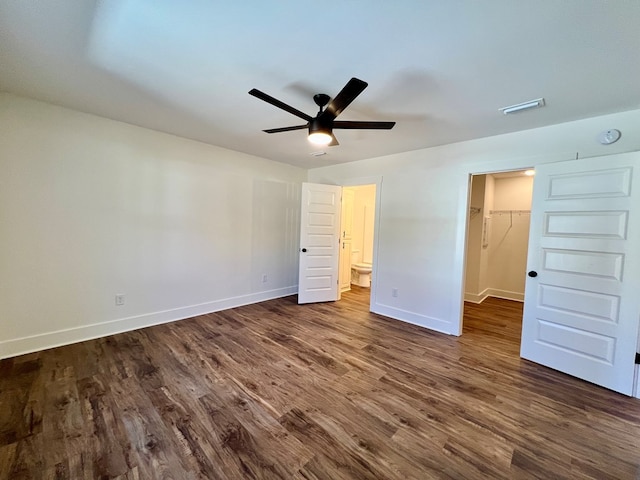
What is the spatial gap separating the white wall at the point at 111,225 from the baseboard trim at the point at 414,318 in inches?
83.5

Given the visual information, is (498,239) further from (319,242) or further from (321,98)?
(321,98)

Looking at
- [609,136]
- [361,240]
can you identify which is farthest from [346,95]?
[361,240]

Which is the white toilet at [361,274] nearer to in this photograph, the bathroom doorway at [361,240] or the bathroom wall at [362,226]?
the bathroom doorway at [361,240]

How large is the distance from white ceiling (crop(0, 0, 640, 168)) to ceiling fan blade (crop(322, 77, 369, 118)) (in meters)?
0.24

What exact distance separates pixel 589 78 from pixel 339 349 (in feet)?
10.1

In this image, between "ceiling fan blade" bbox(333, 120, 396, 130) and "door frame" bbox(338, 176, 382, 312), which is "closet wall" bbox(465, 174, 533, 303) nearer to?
"door frame" bbox(338, 176, 382, 312)

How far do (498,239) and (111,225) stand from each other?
6.59 metres

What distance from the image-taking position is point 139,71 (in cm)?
198

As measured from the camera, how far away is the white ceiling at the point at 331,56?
1.37 meters

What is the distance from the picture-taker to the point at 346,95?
1.72 m

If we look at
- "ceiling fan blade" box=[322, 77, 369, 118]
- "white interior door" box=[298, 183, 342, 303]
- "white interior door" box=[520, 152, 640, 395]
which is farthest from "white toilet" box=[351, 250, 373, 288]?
"ceiling fan blade" box=[322, 77, 369, 118]

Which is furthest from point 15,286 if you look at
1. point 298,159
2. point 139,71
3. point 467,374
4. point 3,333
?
point 467,374

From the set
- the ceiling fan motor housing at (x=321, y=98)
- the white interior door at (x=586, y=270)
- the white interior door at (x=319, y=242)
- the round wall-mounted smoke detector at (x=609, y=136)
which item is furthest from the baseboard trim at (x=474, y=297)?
the ceiling fan motor housing at (x=321, y=98)

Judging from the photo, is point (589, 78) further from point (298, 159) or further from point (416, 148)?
point (298, 159)
